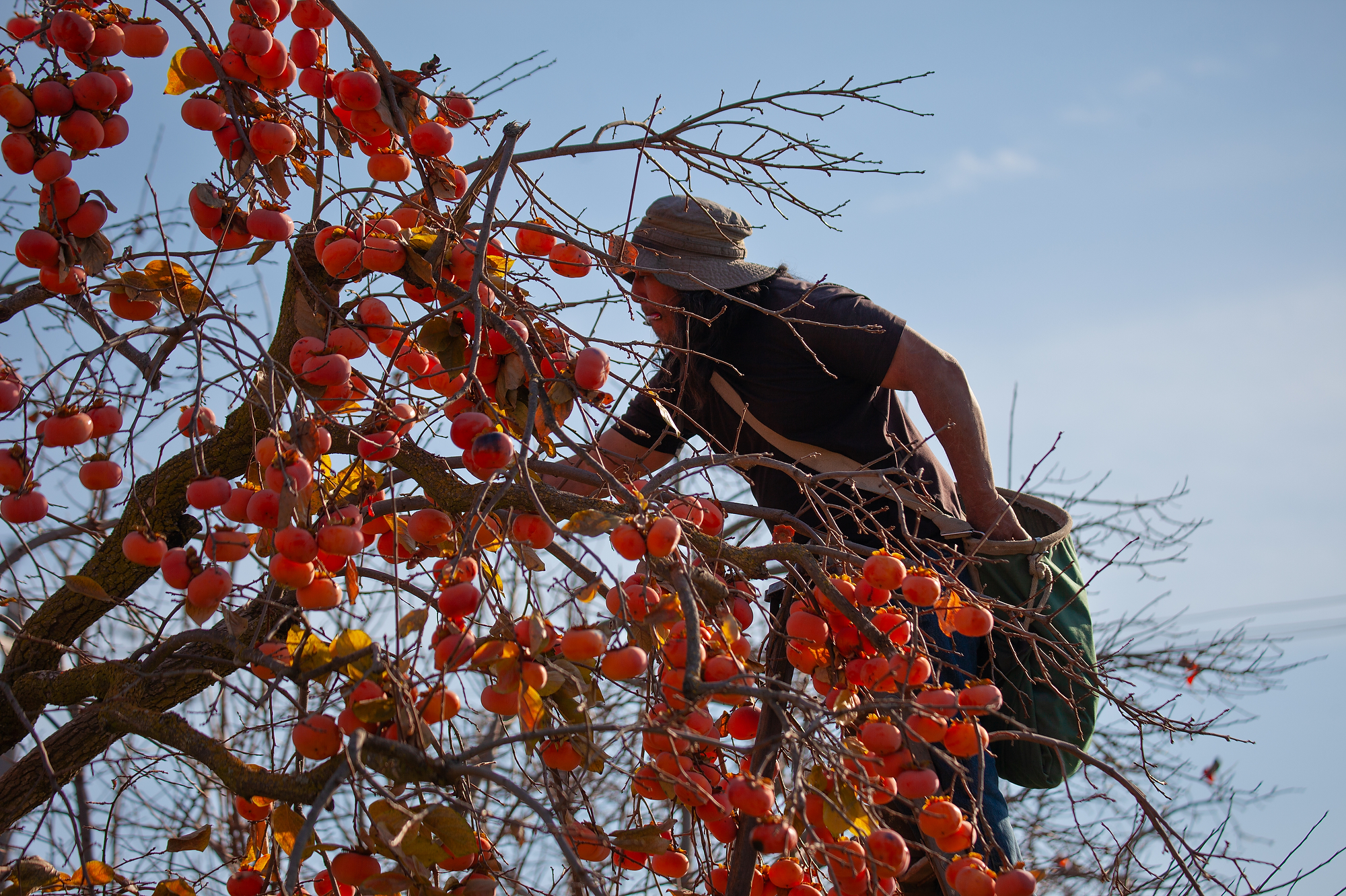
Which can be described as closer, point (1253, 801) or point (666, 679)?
point (666, 679)

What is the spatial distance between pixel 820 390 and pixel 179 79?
1.28 m

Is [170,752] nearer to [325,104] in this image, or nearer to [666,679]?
[666,679]

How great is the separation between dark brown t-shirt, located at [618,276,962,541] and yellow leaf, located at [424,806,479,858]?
1.02 metres

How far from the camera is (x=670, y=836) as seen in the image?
1.35 meters

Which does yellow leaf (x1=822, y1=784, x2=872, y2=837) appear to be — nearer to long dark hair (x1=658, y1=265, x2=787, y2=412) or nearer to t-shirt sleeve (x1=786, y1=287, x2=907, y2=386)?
t-shirt sleeve (x1=786, y1=287, x2=907, y2=386)

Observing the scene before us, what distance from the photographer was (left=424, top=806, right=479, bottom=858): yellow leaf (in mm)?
1059

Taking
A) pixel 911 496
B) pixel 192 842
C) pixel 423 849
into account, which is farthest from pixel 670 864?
pixel 911 496

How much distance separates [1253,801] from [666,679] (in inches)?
158

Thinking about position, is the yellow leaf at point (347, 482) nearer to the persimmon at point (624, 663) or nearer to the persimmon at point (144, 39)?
the persimmon at point (624, 663)

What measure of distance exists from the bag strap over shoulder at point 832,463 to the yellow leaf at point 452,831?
35.5 inches

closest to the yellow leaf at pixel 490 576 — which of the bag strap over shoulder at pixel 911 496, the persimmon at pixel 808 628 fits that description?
the persimmon at pixel 808 628

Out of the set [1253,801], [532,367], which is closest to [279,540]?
[532,367]

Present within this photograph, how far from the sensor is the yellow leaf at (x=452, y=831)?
1059mm

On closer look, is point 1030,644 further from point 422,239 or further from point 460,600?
point 422,239
